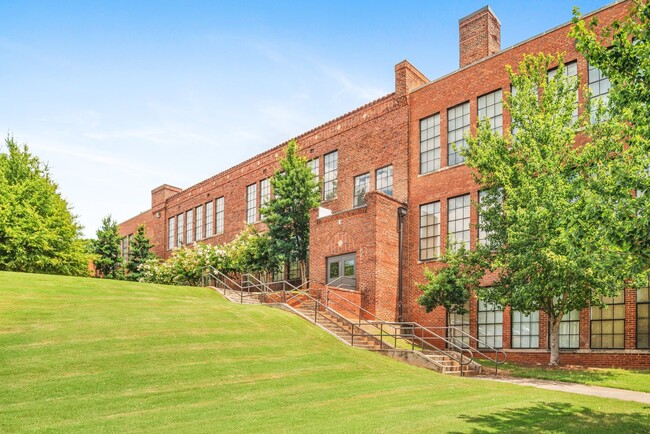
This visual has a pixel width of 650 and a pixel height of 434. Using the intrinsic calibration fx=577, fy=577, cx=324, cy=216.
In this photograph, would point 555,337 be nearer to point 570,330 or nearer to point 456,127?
point 570,330

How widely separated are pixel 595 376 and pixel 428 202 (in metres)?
11.0

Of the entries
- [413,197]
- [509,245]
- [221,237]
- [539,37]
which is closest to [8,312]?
[509,245]

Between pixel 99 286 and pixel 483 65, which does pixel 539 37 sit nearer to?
pixel 483 65

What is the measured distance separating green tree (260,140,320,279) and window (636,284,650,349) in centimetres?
1496

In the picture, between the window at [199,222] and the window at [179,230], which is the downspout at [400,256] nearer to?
the window at [199,222]

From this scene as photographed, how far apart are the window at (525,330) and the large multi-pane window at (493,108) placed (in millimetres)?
7240

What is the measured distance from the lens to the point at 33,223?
31.4m

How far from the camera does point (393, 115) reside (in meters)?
27.3

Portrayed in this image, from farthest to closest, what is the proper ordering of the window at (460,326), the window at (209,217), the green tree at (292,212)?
the window at (209,217) < the green tree at (292,212) < the window at (460,326)

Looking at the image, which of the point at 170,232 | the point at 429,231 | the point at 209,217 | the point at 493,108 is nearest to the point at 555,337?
the point at 429,231

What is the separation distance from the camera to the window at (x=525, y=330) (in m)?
20.9

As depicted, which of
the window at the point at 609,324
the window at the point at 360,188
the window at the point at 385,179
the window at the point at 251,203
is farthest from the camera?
the window at the point at 251,203

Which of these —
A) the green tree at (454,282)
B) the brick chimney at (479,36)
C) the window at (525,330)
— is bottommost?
the window at (525,330)

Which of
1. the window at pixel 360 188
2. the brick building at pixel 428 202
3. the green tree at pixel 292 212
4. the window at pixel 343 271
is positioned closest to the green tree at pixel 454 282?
the brick building at pixel 428 202
